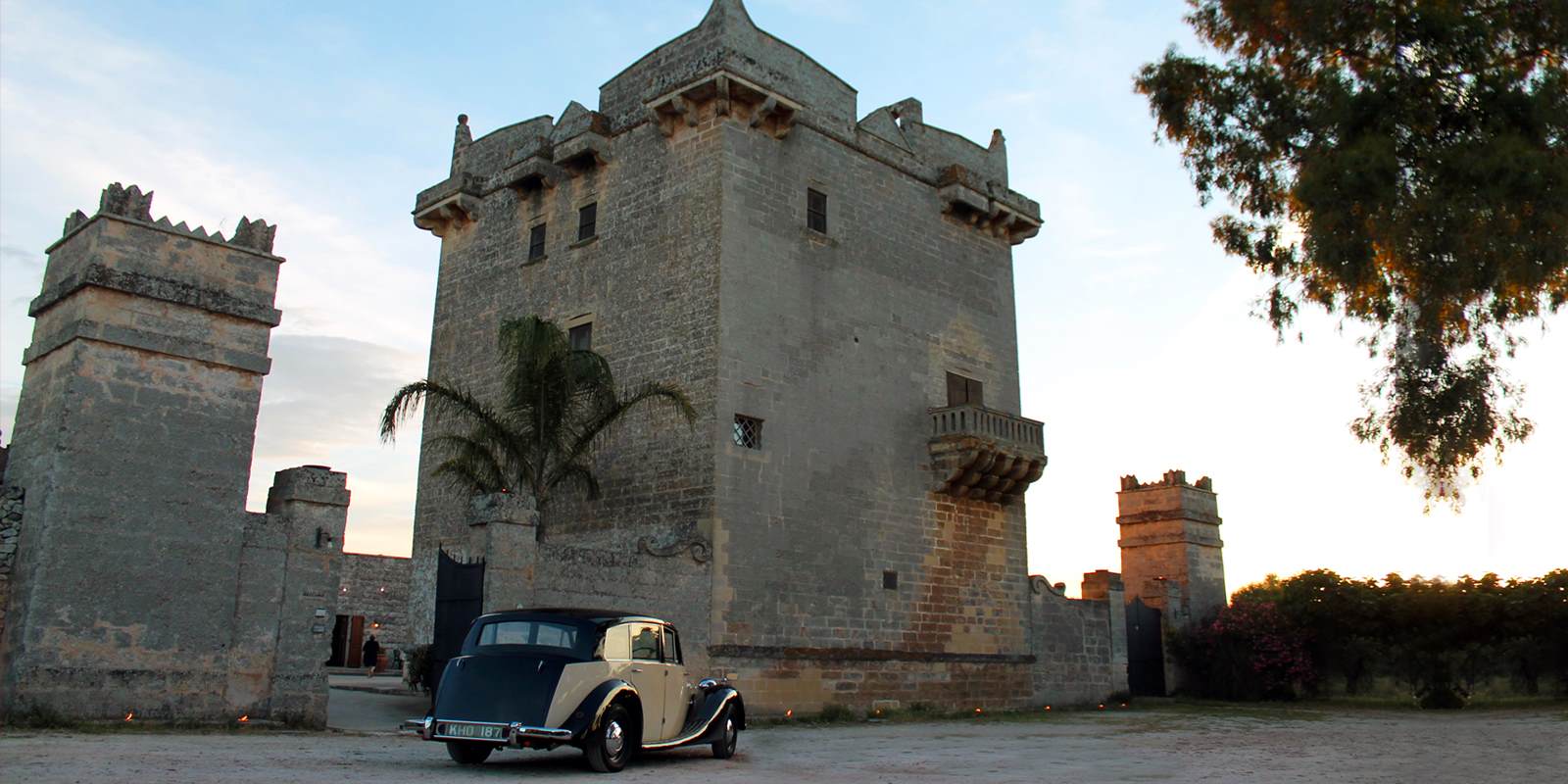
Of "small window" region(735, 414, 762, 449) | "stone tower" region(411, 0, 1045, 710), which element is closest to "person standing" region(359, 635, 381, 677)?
"stone tower" region(411, 0, 1045, 710)

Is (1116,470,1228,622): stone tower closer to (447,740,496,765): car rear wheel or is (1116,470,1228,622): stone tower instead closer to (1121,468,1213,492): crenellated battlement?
(1121,468,1213,492): crenellated battlement

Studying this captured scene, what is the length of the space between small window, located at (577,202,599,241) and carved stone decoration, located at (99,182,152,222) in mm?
9701

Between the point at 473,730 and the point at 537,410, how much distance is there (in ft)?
27.0

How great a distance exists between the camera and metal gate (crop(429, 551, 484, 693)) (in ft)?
53.1

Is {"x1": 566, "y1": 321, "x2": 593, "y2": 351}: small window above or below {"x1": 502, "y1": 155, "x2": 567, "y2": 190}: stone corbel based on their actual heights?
below

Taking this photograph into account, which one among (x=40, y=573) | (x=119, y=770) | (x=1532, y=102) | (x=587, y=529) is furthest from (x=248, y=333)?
(x=1532, y=102)

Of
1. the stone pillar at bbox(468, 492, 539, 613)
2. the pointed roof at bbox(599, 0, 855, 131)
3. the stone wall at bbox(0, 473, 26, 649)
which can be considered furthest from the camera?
the pointed roof at bbox(599, 0, 855, 131)

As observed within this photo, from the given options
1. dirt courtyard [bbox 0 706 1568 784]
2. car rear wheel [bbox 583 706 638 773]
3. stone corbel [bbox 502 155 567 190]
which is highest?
stone corbel [bbox 502 155 567 190]

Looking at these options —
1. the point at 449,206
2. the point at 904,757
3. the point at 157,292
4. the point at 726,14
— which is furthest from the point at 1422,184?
the point at 449,206

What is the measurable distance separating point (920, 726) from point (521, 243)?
12.3 metres

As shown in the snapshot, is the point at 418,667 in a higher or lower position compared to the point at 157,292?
lower

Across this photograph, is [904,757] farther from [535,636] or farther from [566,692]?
[535,636]

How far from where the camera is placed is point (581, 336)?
888 inches

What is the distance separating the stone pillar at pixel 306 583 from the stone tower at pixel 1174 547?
19574 millimetres
